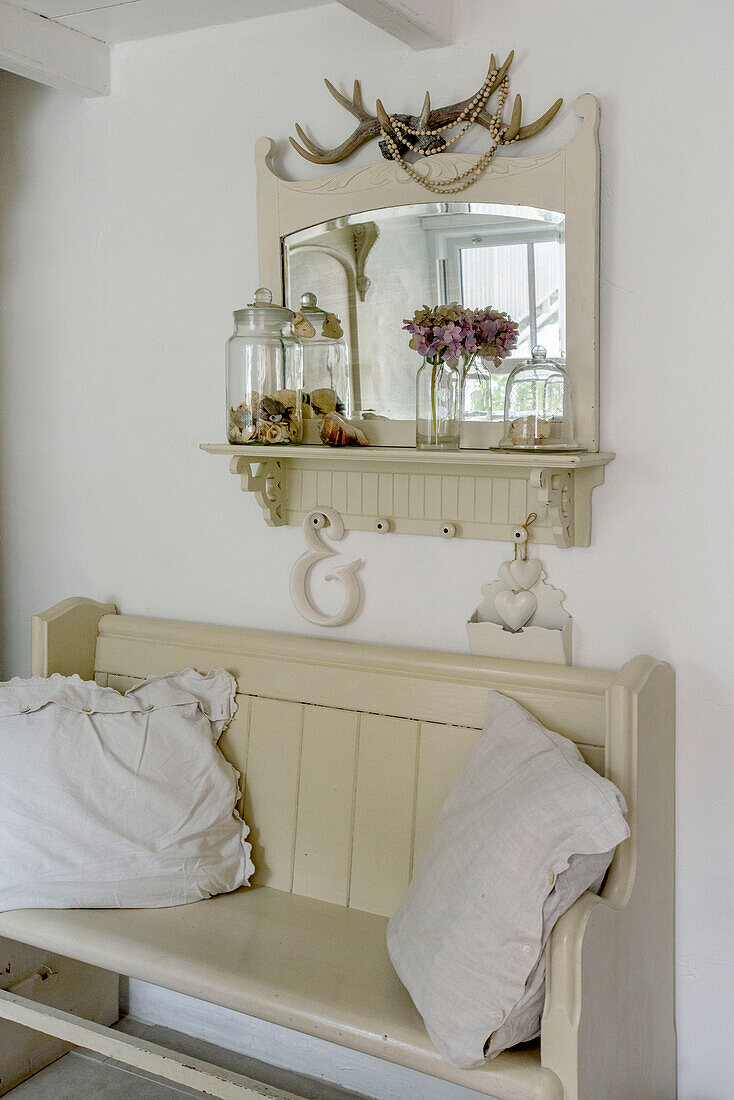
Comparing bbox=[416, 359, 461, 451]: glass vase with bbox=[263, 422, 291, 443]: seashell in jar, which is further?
bbox=[263, 422, 291, 443]: seashell in jar

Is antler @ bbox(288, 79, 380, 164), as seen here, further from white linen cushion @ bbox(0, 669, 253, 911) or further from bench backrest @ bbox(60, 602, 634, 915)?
white linen cushion @ bbox(0, 669, 253, 911)

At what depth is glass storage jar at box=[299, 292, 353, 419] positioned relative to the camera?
2.07 meters

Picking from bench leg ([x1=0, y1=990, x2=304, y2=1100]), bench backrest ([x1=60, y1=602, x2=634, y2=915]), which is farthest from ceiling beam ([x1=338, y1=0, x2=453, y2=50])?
bench leg ([x1=0, y1=990, x2=304, y2=1100])

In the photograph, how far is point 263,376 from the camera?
6.79 feet

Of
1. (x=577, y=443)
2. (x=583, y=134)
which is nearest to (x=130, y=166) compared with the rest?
(x=583, y=134)

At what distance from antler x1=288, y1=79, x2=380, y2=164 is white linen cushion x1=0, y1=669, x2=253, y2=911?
3.73 ft

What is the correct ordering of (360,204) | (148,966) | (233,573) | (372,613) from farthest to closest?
1. (233,573)
2. (372,613)
3. (360,204)
4. (148,966)

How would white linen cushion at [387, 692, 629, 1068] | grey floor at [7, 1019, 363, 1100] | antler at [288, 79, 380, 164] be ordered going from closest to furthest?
white linen cushion at [387, 692, 629, 1068] → antler at [288, 79, 380, 164] → grey floor at [7, 1019, 363, 1100]

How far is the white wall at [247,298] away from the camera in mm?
1761

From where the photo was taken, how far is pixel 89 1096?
7.38 ft

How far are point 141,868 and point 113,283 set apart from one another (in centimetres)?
142

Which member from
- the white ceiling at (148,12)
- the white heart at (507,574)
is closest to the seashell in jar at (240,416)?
the white heart at (507,574)

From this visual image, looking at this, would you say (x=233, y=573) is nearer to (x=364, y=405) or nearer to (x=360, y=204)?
(x=364, y=405)

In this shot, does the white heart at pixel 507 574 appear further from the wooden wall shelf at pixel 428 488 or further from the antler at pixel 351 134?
the antler at pixel 351 134
